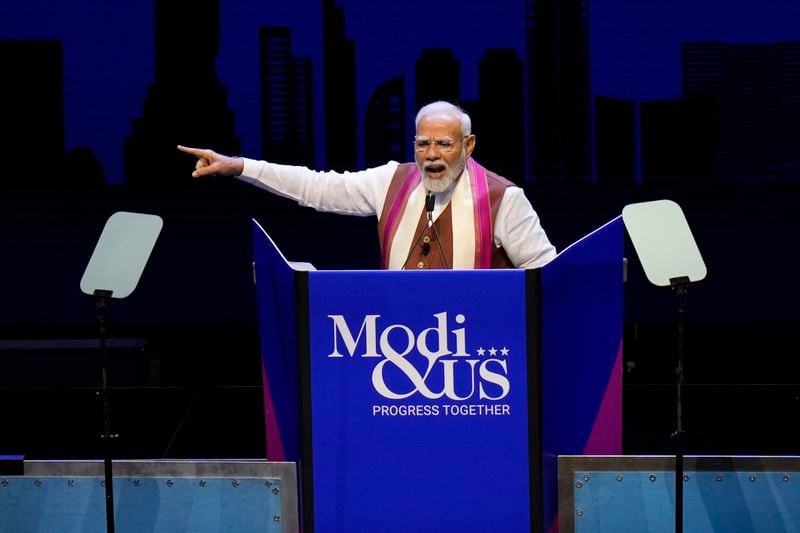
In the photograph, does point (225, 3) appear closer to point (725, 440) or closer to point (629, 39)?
point (629, 39)

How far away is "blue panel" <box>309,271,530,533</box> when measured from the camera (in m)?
2.37

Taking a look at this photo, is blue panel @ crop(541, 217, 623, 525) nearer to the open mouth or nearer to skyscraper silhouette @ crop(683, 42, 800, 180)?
the open mouth

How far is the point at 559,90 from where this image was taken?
18.7ft

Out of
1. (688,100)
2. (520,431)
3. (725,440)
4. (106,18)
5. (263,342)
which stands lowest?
(725,440)

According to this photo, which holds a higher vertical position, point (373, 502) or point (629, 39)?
point (629, 39)

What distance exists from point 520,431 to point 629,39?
3610mm

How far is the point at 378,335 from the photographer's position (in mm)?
2385

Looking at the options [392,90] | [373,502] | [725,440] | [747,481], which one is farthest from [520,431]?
[392,90]

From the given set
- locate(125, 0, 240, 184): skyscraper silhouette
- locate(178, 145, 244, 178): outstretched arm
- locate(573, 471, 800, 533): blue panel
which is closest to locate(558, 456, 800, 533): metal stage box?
locate(573, 471, 800, 533): blue panel

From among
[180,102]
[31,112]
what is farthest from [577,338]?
[31,112]

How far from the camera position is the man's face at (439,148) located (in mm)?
2934

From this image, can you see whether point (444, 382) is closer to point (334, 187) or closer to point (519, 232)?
point (519, 232)

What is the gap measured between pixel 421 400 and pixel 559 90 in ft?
11.6

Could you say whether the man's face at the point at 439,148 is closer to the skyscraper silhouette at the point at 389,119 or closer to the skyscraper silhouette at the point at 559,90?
the skyscraper silhouette at the point at 389,119
